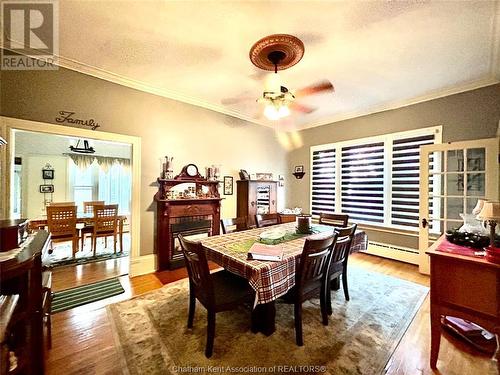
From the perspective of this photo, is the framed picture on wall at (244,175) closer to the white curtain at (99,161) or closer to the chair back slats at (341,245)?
the chair back slats at (341,245)

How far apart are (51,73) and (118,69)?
2.43 feet

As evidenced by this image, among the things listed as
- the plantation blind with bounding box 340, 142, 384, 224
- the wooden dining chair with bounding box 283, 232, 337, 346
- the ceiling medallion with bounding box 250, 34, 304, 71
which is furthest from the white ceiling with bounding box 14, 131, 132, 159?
the wooden dining chair with bounding box 283, 232, 337, 346

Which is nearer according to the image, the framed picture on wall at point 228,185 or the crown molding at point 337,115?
the crown molding at point 337,115

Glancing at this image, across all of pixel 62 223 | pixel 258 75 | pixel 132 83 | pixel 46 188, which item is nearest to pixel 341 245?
pixel 258 75

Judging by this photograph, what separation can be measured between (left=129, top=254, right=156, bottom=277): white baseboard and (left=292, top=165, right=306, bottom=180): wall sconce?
3.47m

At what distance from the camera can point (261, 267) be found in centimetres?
153

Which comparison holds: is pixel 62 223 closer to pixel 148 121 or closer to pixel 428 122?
pixel 148 121

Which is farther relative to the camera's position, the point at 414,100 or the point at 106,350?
the point at 414,100

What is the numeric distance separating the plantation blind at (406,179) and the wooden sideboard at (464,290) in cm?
241

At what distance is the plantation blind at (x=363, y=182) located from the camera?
4.07 meters

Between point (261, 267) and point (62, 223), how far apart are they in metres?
4.06

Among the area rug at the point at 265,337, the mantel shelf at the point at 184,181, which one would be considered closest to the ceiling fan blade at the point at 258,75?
the mantel shelf at the point at 184,181

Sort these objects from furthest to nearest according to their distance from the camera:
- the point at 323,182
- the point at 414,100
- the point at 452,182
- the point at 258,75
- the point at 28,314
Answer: the point at 323,182
the point at 414,100
the point at 452,182
the point at 258,75
the point at 28,314

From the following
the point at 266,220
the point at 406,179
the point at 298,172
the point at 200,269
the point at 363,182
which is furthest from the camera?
the point at 298,172
